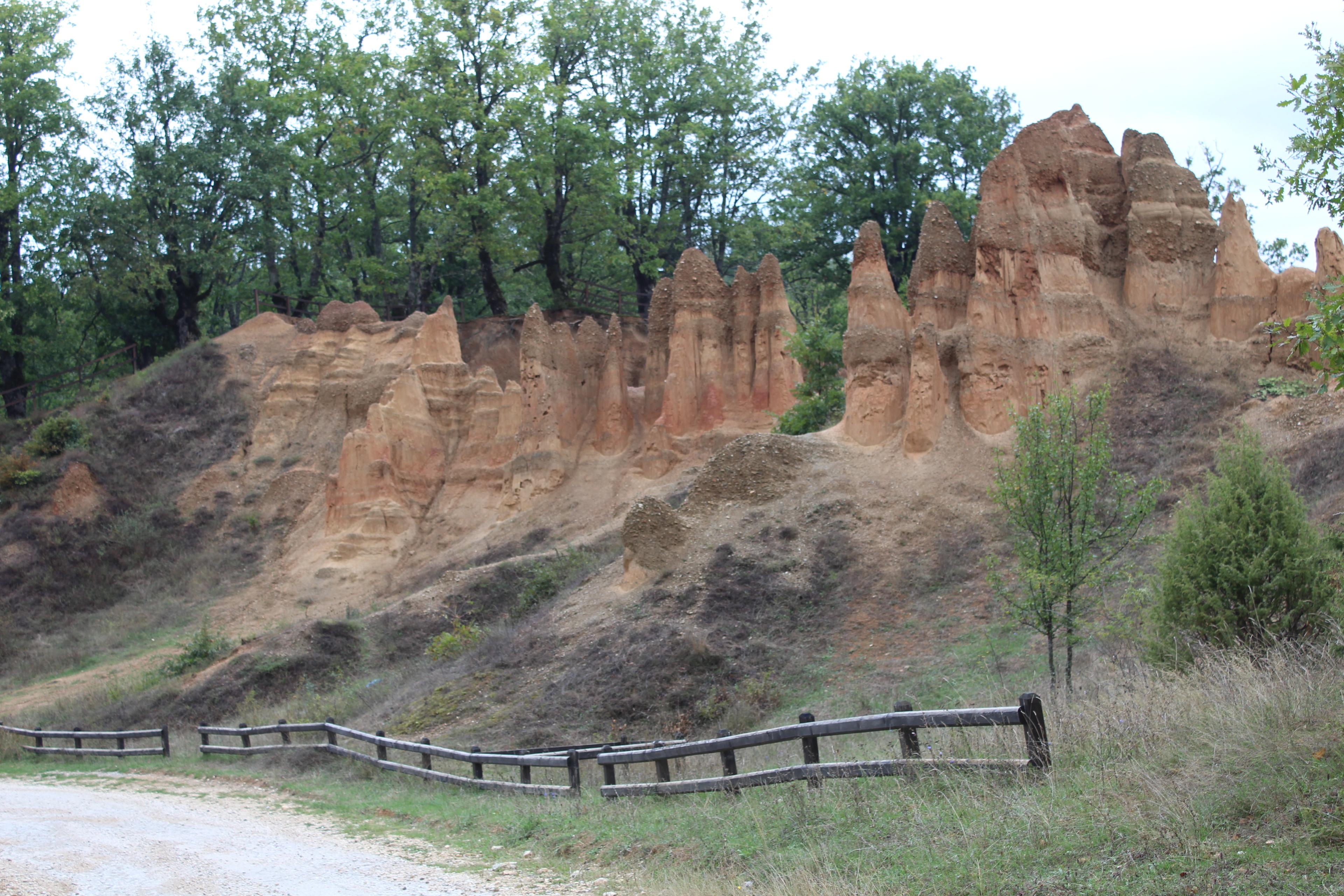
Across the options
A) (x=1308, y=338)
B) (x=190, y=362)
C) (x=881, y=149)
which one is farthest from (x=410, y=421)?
(x=1308, y=338)

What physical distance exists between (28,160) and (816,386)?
3279 centimetres

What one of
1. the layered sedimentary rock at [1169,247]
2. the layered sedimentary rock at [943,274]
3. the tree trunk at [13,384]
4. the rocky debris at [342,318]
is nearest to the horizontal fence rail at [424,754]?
the layered sedimentary rock at [943,274]

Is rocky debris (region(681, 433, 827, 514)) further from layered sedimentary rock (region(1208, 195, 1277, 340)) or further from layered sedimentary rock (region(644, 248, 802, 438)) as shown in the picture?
layered sedimentary rock (region(1208, 195, 1277, 340))

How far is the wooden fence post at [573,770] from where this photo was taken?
12031mm

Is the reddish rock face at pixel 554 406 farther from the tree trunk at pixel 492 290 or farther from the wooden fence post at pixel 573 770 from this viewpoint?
the wooden fence post at pixel 573 770

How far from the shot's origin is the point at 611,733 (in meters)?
17.7

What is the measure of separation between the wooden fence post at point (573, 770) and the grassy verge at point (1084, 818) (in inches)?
41.8

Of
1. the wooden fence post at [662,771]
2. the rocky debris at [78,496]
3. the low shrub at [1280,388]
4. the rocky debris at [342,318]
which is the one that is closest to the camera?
the wooden fence post at [662,771]

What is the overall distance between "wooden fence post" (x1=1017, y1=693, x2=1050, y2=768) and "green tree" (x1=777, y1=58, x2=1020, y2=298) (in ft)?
116

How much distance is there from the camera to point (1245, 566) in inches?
463

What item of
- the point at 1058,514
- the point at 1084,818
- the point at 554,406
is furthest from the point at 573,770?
the point at 554,406

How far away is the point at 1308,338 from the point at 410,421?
102ft

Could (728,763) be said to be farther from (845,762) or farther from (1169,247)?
(1169,247)

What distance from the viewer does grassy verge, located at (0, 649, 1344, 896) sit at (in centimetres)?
653
